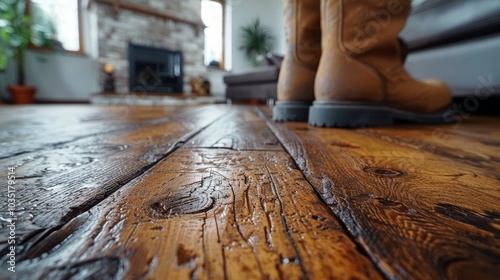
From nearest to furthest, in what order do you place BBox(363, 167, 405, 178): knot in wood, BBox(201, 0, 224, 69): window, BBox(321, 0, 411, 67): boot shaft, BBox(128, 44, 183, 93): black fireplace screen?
1. BBox(363, 167, 405, 178): knot in wood
2. BBox(321, 0, 411, 67): boot shaft
3. BBox(128, 44, 183, 93): black fireplace screen
4. BBox(201, 0, 224, 69): window

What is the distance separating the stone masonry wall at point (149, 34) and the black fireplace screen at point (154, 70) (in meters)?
0.09

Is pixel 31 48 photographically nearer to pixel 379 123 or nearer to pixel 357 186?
pixel 379 123

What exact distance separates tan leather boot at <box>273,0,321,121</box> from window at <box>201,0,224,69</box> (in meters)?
5.06

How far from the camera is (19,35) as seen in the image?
3.42 meters

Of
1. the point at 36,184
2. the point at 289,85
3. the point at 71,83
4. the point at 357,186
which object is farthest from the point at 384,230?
the point at 71,83

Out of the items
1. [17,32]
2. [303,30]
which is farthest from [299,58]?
[17,32]

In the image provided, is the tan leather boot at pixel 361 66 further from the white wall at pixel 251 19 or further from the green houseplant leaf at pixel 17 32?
the white wall at pixel 251 19

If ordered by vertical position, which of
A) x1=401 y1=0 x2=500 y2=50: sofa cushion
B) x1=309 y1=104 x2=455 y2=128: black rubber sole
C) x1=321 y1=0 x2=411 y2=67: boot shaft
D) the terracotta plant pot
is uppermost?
x1=401 y1=0 x2=500 y2=50: sofa cushion

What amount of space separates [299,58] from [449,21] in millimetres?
1239

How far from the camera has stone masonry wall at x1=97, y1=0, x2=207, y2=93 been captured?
4.45 metres

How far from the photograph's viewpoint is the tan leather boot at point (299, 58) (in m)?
0.98

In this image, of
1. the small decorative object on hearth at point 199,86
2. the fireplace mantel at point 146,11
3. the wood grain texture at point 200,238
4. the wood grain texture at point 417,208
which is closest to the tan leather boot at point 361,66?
the wood grain texture at point 417,208

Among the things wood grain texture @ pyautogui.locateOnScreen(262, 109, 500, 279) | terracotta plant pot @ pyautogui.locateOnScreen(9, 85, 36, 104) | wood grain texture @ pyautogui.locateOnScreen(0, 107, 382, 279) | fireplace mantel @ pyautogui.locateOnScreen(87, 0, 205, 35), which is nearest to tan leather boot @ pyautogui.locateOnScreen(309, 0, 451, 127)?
wood grain texture @ pyautogui.locateOnScreen(262, 109, 500, 279)

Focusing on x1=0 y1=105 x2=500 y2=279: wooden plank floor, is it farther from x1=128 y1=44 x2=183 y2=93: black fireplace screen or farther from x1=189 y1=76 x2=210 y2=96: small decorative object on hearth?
x1=189 y1=76 x2=210 y2=96: small decorative object on hearth
